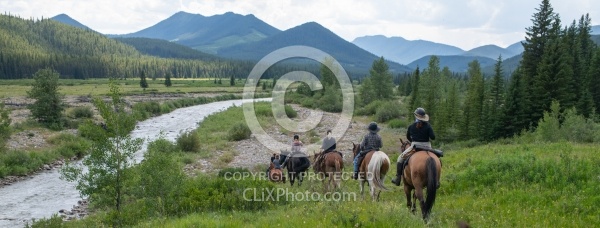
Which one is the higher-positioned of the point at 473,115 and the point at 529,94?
the point at 529,94

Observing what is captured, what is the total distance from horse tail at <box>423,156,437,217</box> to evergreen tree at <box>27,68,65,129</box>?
42831 millimetres

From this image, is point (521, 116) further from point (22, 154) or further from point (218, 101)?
point (218, 101)

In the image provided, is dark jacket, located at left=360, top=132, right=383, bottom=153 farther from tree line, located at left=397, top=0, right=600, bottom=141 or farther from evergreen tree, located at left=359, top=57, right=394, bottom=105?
evergreen tree, located at left=359, top=57, right=394, bottom=105

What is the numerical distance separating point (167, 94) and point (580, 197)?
99303 millimetres

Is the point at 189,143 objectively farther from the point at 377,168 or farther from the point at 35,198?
the point at 377,168

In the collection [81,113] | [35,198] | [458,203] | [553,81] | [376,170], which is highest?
[553,81]

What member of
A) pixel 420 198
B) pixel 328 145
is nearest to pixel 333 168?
pixel 328 145

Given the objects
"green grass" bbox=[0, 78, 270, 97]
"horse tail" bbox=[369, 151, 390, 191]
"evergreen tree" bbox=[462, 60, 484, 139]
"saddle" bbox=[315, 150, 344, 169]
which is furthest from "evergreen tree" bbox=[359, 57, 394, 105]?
"horse tail" bbox=[369, 151, 390, 191]

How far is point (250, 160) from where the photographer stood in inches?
1329

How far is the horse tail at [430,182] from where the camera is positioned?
10.1 m

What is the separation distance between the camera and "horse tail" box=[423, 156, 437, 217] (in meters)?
10.1

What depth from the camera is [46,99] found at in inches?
1662

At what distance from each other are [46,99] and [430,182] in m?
44.6

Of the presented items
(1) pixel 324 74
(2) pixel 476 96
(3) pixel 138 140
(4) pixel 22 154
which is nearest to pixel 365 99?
(1) pixel 324 74
